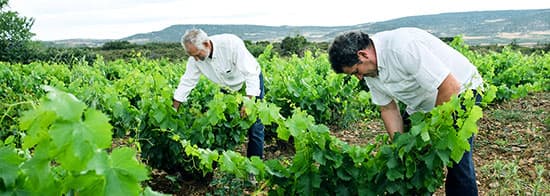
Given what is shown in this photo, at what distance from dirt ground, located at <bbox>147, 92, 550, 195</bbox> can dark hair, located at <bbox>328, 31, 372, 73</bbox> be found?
6.08 ft

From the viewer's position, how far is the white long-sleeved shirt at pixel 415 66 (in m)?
3.02

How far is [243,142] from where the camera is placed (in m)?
5.69

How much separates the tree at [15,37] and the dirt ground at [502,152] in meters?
27.5

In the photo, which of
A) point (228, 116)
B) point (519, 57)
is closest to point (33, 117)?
point (228, 116)

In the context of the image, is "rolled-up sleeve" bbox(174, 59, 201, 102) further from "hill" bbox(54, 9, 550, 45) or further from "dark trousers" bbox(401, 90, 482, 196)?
"hill" bbox(54, 9, 550, 45)

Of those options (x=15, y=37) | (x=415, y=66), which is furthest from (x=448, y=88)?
(x=15, y=37)

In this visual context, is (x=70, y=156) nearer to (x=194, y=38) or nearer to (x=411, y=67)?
(x=411, y=67)

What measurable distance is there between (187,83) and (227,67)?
0.43m

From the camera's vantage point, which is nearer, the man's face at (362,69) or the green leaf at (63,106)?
the green leaf at (63,106)

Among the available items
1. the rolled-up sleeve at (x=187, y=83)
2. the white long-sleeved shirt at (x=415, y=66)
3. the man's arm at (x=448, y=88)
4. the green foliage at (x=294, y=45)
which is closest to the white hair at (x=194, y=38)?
the rolled-up sleeve at (x=187, y=83)

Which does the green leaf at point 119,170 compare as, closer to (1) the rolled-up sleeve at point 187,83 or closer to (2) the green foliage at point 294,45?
(1) the rolled-up sleeve at point 187,83

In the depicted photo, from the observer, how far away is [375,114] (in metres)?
9.14

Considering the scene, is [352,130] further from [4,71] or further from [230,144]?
[4,71]

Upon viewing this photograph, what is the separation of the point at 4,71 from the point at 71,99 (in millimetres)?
10630
